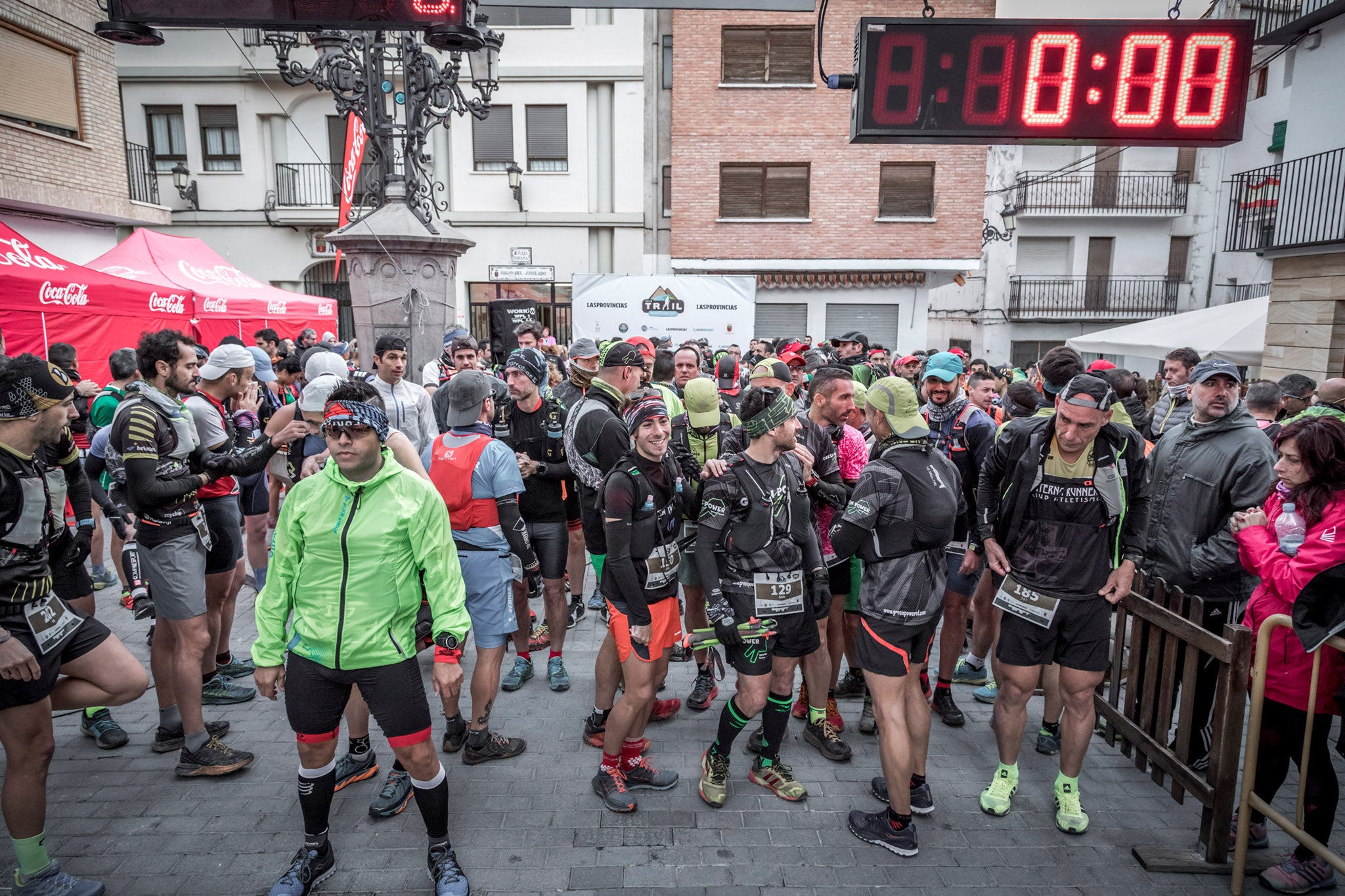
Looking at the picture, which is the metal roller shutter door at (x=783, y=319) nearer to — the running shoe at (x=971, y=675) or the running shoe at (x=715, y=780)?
the running shoe at (x=971, y=675)

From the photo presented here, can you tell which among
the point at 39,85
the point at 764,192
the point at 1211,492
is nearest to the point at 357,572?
the point at 1211,492

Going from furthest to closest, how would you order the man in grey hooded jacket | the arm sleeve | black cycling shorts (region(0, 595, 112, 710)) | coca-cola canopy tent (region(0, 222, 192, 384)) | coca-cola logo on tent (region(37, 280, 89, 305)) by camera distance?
coca-cola logo on tent (region(37, 280, 89, 305))
coca-cola canopy tent (region(0, 222, 192, 384))
the man in grey hooded jacket
the arm sleeve
black cycling shorts (region(0, 595, 112, 710))

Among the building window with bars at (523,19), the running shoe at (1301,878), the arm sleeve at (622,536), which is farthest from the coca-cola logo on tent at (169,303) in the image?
the running shoe at (1301,878)

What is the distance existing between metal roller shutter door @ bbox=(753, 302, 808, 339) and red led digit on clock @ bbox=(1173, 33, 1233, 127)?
16757 millimetres

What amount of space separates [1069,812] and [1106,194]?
90.0 ft

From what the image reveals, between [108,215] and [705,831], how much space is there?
17813 millimetres

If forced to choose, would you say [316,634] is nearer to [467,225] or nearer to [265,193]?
[467,225]

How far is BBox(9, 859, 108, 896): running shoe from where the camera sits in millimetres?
3129

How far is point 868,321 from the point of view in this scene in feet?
71.2

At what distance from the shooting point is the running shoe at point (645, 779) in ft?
13.3

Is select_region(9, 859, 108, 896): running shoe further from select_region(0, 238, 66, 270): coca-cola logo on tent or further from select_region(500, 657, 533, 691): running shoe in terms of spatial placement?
select_region(0, 238, 66, 270): coca-cola logo on tent

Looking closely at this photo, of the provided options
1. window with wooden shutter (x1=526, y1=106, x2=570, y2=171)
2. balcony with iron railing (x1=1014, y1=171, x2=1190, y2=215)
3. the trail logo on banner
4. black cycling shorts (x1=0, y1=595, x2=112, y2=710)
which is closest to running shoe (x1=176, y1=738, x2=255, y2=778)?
black cycling shorts (x1=0, y1=595, x2=112, y2=710)

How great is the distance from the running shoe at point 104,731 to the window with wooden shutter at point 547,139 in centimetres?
1901

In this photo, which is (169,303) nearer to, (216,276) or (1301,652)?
(216,276)
